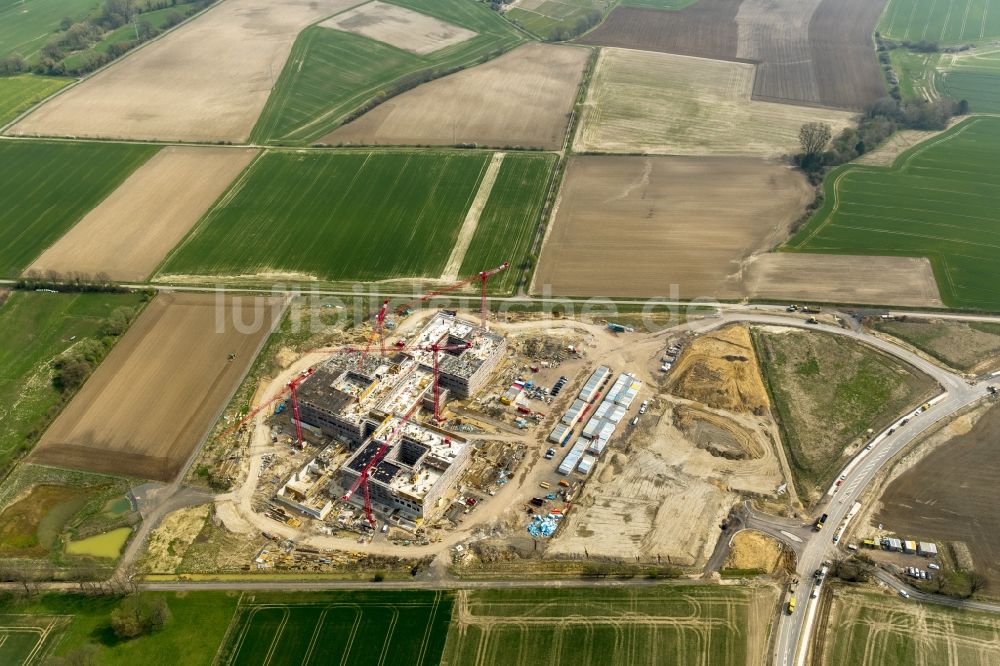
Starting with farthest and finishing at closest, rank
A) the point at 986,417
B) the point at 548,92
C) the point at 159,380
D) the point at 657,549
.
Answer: the point at 548,92
the point at 159,380
the point at 986,417
the point at 657,549

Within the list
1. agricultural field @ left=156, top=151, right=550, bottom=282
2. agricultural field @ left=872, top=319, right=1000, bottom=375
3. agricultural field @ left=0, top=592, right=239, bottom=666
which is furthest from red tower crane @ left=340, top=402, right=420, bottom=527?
agricultural field @ left=872, top=319, right=1000, bottom=375

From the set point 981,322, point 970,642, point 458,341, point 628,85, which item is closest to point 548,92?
point 628,85

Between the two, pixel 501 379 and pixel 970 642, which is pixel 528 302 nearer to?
pixel 501 379

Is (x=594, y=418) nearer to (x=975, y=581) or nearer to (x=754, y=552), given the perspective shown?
(x=754, y=552)

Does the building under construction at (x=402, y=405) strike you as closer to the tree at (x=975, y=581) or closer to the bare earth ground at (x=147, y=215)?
the bare earth ground at (x=147, y=215)

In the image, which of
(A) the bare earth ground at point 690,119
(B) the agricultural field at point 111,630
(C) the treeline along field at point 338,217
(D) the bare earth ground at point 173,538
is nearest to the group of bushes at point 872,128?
(A) the bare earth ground at point 690,119
